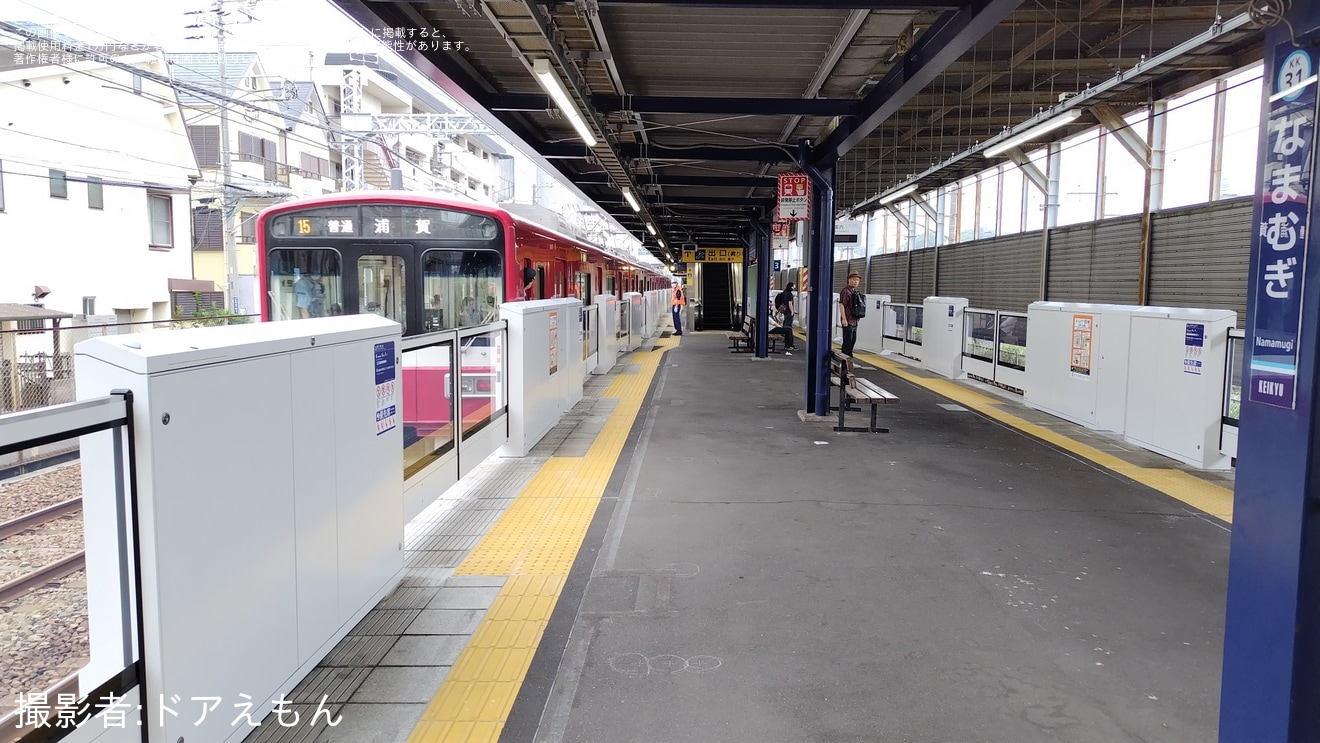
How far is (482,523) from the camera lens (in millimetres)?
5598

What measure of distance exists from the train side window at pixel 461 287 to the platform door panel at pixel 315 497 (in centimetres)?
452

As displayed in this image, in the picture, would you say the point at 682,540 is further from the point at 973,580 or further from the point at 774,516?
the point at 973,580

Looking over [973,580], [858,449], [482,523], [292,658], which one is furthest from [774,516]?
[292,658]

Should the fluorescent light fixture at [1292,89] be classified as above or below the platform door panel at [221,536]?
above

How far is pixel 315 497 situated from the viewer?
3.33 m

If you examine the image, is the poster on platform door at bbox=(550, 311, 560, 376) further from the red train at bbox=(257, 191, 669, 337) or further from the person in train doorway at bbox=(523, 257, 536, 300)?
the red train at bbox=(257, 191, 669, 337)

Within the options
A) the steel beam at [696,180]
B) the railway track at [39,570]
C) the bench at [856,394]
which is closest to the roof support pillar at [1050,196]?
the steel beam at [696,180]

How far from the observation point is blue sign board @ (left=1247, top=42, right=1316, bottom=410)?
2.23m

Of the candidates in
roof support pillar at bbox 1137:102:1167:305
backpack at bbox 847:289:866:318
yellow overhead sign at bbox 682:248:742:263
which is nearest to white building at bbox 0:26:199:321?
backpack at bbox 847:289:866:318

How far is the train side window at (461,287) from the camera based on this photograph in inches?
312

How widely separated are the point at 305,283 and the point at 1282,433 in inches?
309

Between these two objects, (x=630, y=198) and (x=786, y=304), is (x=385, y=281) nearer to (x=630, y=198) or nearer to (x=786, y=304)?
(x=630, y=198)


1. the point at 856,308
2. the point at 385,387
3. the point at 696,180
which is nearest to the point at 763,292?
the point at 696,180

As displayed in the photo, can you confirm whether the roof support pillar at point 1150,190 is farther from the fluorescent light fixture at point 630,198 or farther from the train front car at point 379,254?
the train front car at point 379,254
